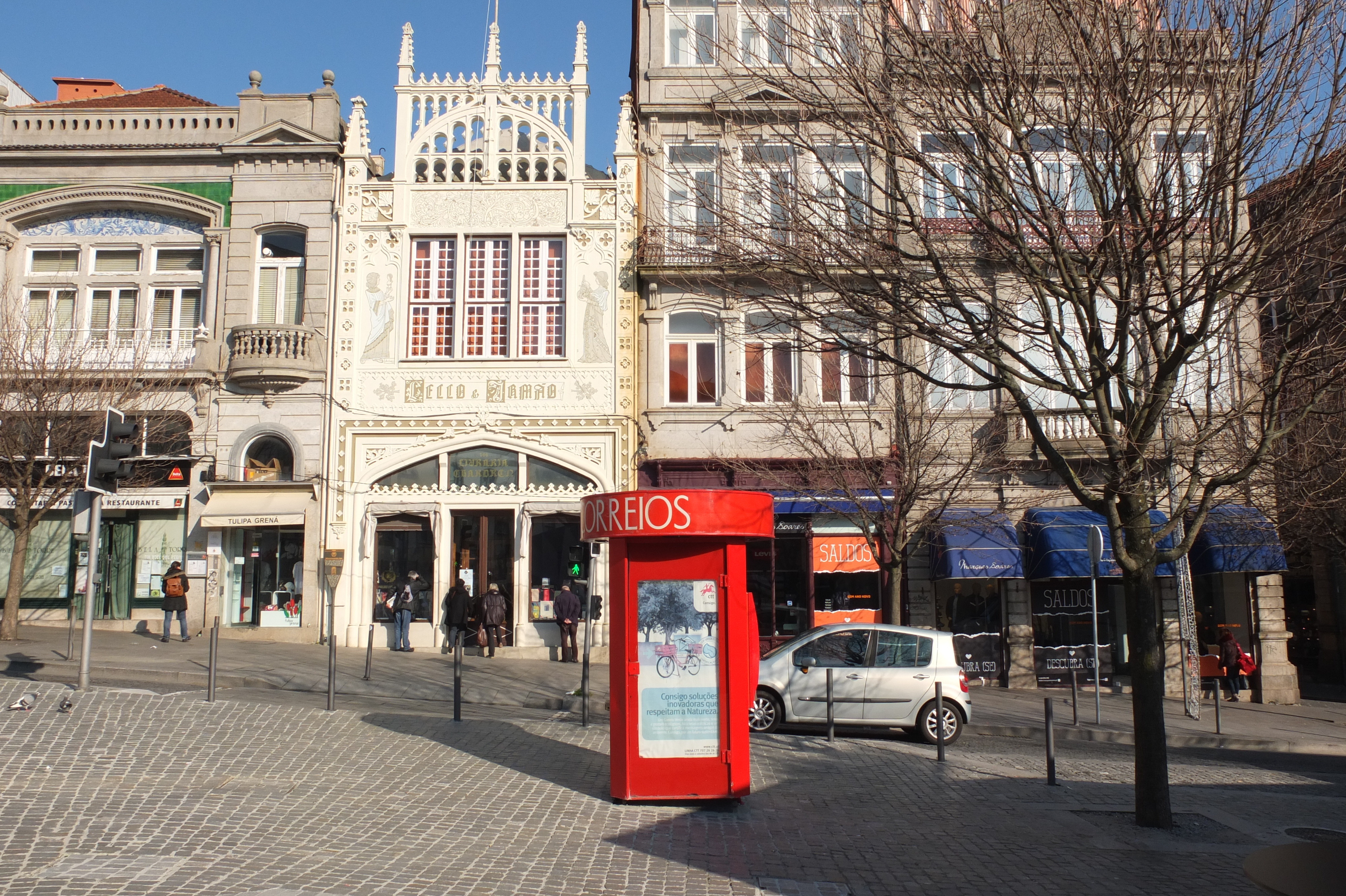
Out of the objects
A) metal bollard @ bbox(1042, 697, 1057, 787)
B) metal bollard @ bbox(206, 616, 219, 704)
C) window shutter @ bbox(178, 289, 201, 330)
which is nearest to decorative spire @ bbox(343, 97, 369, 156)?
window shutter @ bbox(178, 289, 201, 330)

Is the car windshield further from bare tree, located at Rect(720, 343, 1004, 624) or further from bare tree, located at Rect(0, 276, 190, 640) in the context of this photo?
bare tree, located at Rect(0, 276, 190, 640)

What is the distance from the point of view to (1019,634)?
21.3 metres

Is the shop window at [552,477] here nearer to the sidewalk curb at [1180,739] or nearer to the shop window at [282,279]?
the shop window at [282,279]

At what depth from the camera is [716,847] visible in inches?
294

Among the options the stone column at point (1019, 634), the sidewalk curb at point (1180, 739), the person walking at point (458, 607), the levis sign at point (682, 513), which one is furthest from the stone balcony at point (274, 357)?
the levis sign at point (682, 513)

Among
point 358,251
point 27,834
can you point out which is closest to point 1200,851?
point 27,834

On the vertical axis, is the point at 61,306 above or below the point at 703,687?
above

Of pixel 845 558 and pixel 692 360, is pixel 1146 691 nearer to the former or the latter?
pixel 845 558

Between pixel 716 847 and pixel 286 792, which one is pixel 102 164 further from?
pixel 716 847

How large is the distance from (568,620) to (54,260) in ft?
49.3

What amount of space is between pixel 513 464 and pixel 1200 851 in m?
16.6

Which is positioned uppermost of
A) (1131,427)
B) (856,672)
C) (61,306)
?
(61,306)

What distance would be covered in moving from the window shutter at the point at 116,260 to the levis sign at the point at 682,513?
19971 millimetres

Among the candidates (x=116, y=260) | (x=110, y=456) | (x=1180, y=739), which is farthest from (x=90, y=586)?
(x=1180, y=739)
